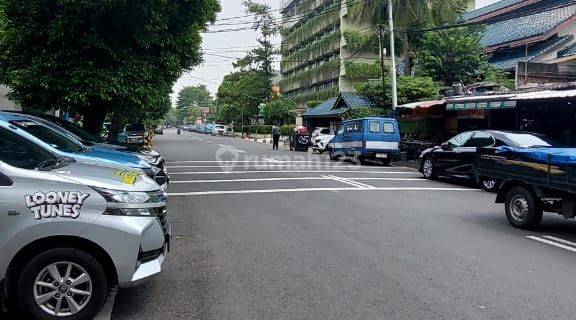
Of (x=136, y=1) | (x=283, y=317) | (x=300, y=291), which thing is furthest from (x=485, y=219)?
(x=136, y=1)

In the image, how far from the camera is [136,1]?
12.4m

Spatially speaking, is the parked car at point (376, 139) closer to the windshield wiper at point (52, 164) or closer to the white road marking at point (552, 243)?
the white road marking at point (552, 243)

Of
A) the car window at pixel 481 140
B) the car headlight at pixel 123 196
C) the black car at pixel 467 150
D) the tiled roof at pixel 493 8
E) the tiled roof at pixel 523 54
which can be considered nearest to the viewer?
the car headlight at pixel 123 196

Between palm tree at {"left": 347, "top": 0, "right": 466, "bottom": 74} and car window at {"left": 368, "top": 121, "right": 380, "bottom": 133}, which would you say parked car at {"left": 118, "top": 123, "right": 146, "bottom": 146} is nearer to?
palm tree at {"left": 347, "top": 0, "right": 466, "bottom": 74}

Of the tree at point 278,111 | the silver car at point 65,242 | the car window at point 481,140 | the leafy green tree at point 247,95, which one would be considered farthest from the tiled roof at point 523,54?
the leafy green tree at point 247,95

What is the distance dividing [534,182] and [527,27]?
22725 mm

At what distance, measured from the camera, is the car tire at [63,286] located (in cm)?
418

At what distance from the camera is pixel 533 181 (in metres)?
8.14

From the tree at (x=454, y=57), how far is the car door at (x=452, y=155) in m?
13.0

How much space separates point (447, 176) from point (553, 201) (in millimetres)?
7197

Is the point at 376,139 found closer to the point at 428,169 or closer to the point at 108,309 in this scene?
the point at 428,169

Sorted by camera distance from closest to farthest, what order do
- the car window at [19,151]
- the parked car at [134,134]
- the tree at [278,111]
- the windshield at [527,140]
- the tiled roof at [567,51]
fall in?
the car window at [19,151] < the windshield at [527,140] < the tiled roof at [567,51] < the parked car at [134,134] < the tree at [278,111]

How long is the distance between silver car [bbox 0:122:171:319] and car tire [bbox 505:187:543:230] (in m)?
6.25

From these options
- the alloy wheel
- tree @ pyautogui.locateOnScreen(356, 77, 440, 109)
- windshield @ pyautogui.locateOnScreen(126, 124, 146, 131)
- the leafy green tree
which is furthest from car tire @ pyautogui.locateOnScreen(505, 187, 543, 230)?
the leafy green tree
